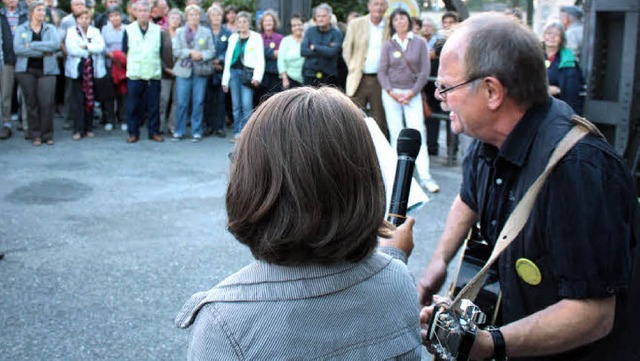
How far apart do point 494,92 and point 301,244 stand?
35.1 inches

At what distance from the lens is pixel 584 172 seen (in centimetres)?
190

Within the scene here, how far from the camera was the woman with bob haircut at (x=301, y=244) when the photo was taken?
1.50m

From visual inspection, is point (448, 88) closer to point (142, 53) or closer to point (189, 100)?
point (142, 53)

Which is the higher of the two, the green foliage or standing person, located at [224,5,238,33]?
the green foliage

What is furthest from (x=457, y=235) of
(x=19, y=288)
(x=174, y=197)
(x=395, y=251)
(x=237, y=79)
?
(x=237, y=79)

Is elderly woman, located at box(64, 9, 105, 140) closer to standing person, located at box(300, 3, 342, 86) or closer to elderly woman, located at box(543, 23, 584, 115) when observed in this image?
standing person, located at box(300, 3, 342, 86)

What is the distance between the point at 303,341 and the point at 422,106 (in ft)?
25.1

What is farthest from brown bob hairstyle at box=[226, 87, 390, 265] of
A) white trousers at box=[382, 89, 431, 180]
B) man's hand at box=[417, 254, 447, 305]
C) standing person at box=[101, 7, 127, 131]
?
standing person at box=[101, 7, 127, 131]

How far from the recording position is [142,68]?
35.9 feet

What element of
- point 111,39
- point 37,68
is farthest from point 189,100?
point 37,68

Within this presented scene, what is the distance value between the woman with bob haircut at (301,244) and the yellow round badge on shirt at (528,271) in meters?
0.56

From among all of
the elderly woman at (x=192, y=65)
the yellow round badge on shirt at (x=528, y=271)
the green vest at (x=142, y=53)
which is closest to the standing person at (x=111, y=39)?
the green vest at (x=142, y=53)

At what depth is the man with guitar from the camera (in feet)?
6.20

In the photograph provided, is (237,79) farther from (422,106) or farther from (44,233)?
(44,233)
